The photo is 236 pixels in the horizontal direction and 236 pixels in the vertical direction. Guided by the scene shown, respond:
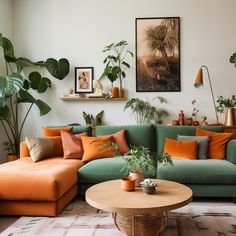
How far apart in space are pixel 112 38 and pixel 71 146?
6.23 feet

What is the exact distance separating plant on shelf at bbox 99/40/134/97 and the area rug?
214 centimetres

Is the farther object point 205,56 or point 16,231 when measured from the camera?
point 205,56

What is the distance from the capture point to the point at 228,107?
432 centimetres

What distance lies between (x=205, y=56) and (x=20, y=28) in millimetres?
2990

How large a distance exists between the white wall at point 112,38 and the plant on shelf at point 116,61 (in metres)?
0.12

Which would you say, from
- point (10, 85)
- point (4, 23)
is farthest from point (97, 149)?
point (4, 23)

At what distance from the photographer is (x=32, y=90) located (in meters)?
4.89

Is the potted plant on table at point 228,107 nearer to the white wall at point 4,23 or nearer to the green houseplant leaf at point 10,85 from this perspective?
the green houseplant leaf at point 10,85

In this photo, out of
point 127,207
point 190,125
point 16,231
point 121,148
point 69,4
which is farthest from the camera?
point 69,4

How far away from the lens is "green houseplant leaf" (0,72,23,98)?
3.86 metres

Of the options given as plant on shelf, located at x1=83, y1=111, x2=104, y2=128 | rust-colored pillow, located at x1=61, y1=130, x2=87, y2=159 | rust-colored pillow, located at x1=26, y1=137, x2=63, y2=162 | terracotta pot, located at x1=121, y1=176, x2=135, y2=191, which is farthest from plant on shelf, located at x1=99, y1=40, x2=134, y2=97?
terracotta pot, located at x1=121, y1=176, x2=135, y2=191

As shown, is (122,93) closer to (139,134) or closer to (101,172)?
(139,134)

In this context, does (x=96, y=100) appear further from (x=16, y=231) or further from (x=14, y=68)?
(x=16, y=231)

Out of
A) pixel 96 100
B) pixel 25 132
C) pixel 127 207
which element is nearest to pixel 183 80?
pixel 96 100
